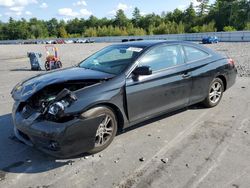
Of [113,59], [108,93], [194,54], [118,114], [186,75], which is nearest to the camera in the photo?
[108,93]

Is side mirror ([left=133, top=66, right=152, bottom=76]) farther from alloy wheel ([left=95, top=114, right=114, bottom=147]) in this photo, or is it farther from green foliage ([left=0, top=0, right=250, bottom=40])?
green foliage ([left=0, top=0, right=250, bottom=40])

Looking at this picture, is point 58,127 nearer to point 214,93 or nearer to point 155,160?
point 155,160

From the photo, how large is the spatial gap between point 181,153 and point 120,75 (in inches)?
60.4

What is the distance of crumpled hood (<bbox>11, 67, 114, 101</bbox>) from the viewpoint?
15.2 feet

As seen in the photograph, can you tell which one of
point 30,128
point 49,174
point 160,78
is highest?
point 160,78

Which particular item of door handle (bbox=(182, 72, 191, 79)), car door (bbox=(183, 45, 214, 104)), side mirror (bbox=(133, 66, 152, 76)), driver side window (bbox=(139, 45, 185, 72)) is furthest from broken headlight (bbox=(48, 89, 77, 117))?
car door (bbox=(183, 45, 214, 104))

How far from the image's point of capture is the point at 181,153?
4430 millimetres

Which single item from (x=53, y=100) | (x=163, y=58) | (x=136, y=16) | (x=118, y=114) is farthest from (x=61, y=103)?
(x=136, y=16)

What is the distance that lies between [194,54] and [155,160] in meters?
2.73

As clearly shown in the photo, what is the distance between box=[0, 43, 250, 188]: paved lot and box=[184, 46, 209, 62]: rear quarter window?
1.21m

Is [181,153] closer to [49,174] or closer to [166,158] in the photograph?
[166,158]

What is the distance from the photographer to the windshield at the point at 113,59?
5055 mm

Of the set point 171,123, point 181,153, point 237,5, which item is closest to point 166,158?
point 181,153

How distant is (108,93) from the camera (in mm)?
4477
